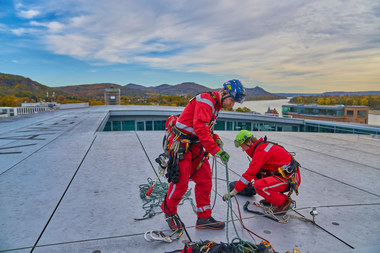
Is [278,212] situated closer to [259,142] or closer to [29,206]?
[259,142]

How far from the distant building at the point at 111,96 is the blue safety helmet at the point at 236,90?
276 ft

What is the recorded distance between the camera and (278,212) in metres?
3.44

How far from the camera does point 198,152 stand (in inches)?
124

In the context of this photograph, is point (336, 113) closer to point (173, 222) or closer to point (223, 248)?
point (173, 222)

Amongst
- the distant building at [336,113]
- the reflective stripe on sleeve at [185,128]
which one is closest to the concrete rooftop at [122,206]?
the reflective stripe on sleeve at [185,128]

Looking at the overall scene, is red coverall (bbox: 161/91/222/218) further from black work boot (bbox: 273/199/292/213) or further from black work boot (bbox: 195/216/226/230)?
black work boot (bbox: 273/199/292/213)

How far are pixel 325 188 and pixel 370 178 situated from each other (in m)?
1.54

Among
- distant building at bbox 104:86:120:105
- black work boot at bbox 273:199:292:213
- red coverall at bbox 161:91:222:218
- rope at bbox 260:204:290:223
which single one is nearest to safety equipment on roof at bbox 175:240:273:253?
red coverall at bbox 161:91:222:218

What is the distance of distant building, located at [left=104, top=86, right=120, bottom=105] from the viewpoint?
8325cm

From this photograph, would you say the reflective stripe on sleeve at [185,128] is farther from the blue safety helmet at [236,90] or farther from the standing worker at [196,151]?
→ the blue safety helmet at [236,90]

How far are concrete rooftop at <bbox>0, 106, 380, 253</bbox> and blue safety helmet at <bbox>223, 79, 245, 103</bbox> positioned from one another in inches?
60.6

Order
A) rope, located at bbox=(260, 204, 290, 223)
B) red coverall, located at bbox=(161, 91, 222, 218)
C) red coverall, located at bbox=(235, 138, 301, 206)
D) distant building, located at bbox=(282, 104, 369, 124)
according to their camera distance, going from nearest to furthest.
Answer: red coverall, located at bbox=(161, 91, 222, 218) → rope, located at bbox=(260, 204, 290, 223) → red coverall, located at bbox=(235, 138, 301, 206) → distant building, located at bbox=(282, 104, 369, 124)

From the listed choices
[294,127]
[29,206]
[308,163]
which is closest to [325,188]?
[308,163]

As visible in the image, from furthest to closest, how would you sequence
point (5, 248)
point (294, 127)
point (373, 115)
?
point (373, 115)
point (294, 127)
point (5, 248)
